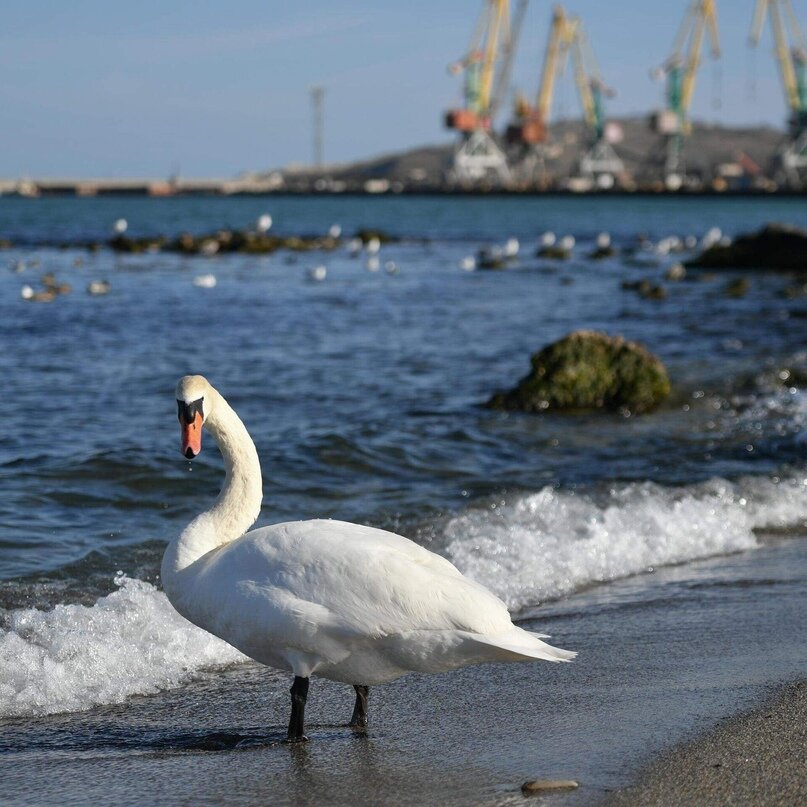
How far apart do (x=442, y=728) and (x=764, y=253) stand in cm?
3329

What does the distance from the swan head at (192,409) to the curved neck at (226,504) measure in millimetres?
82

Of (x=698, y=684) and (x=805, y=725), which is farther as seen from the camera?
(x=698, y=684)

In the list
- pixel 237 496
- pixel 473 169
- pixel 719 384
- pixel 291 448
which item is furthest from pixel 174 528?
pixel 473 169

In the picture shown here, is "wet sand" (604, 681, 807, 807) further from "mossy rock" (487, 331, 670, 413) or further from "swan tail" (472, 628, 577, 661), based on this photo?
"mossy rock" (487, 331, 670, 413)

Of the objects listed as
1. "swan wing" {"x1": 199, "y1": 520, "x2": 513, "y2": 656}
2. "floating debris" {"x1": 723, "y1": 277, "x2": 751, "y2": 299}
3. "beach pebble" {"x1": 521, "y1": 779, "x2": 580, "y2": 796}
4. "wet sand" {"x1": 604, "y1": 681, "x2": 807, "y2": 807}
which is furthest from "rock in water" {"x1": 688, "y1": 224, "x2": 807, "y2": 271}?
"beach pebble" {"x1": 521, "y1": 779, "x2": 580, "y2": 796}

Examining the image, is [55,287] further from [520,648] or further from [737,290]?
[520,648]

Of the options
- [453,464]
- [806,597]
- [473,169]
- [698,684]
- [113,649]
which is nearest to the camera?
[698,684]

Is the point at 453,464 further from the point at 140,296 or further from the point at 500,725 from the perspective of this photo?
the point at 140,296

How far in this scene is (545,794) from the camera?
415cm

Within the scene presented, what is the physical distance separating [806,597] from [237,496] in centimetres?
320

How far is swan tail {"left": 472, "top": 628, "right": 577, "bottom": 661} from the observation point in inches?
176

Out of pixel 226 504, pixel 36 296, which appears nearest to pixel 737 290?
pixel 36 296

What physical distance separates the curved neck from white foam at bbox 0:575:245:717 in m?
0.84

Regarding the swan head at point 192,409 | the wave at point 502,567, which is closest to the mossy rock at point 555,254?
the wave at point 502,567
